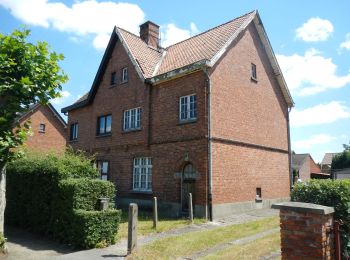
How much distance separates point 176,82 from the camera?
17219mm

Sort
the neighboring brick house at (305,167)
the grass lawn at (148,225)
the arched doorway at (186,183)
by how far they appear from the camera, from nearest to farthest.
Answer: the grass lawn at (148,225), the arched doorway at (186,183), the neighboring brick house at (305,167)

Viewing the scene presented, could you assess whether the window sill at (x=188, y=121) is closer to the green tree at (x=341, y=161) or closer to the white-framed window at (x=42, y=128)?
the white-framed window at (x=42, y=128)

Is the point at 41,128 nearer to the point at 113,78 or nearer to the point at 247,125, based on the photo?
the point at 113,78

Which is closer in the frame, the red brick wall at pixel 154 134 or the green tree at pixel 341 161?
the red brick wall at pixel 154 134

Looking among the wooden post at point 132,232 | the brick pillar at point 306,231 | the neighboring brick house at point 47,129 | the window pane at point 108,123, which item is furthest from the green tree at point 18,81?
the neighboring brick house at point 47,129

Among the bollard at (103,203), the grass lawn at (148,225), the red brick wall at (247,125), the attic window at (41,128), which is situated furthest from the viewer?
the attic window at (41,128)

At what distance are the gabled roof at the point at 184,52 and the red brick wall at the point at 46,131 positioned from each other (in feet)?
42.5

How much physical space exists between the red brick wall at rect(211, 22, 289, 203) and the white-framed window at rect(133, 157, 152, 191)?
15.2 feet

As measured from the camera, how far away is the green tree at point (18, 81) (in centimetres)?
908

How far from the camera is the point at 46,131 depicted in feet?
117

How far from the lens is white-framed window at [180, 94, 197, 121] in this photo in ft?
53.5

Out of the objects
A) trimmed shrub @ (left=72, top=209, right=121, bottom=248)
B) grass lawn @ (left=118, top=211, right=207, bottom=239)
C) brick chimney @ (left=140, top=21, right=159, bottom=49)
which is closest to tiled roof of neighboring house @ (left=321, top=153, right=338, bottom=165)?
brick chimney @ (left=140, top=21, right=159, bottom=49)

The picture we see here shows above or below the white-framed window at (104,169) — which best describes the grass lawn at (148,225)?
below

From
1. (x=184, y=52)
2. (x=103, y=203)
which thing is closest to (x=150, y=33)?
(x=184, y=52)
